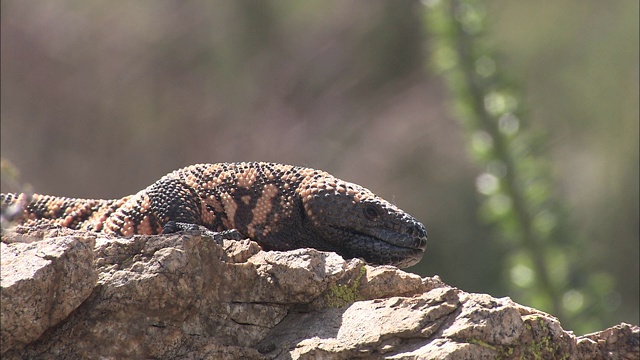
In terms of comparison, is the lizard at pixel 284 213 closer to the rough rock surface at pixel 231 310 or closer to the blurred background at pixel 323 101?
the rough rock surface at pixel 231 310

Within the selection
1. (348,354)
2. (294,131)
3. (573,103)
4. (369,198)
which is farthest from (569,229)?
(294,131)

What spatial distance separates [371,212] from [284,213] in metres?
0.38

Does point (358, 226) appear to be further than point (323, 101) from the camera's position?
No

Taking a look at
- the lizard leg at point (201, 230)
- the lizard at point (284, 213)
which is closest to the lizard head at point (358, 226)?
the lizard at point (284, 213)

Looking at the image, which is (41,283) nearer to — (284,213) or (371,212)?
(284,213)

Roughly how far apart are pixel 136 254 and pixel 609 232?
9498 mm

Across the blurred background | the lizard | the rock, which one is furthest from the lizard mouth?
the blurred background

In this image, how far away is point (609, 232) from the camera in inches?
471

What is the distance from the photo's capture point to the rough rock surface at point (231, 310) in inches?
128

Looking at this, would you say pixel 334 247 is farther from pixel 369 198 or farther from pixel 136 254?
pixel 136 254

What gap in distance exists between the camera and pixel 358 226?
166 inches

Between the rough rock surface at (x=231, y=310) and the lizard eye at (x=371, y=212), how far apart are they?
592 mm

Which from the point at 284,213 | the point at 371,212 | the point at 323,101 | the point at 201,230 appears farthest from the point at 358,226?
the point at 323,101

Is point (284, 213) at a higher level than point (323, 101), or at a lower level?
lower
